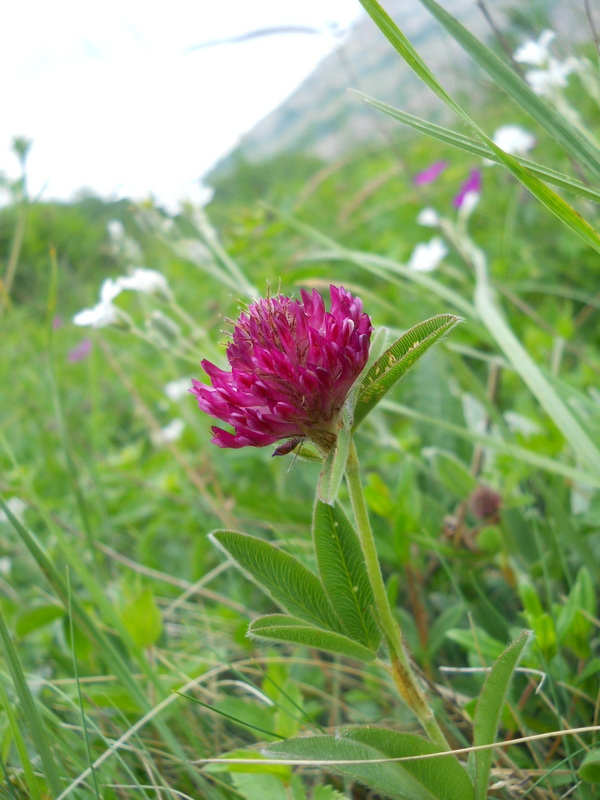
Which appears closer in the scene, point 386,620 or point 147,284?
point 386,620

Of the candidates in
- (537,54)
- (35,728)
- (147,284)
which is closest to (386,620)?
(35,728)

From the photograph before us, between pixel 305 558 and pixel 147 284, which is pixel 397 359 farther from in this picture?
pixel 147 284

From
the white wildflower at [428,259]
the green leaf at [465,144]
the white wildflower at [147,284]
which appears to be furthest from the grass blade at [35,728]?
the white wildflower at [428,259]

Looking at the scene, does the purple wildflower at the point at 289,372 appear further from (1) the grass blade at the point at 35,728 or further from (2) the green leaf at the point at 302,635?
(1) the grass blade at the point at 35,728

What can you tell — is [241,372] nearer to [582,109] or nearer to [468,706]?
[468,706]

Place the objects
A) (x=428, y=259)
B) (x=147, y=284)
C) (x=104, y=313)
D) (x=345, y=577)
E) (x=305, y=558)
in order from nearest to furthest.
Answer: (x=345, y=577) → (x=305, y=558) → (x=104, y=313) → (x=147, y=284) → (x=428, y=259)

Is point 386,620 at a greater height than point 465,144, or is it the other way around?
point 465,144

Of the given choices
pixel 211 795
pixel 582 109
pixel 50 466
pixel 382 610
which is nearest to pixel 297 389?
pixel 382 610

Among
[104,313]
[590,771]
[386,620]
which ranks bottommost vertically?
[590,771]
